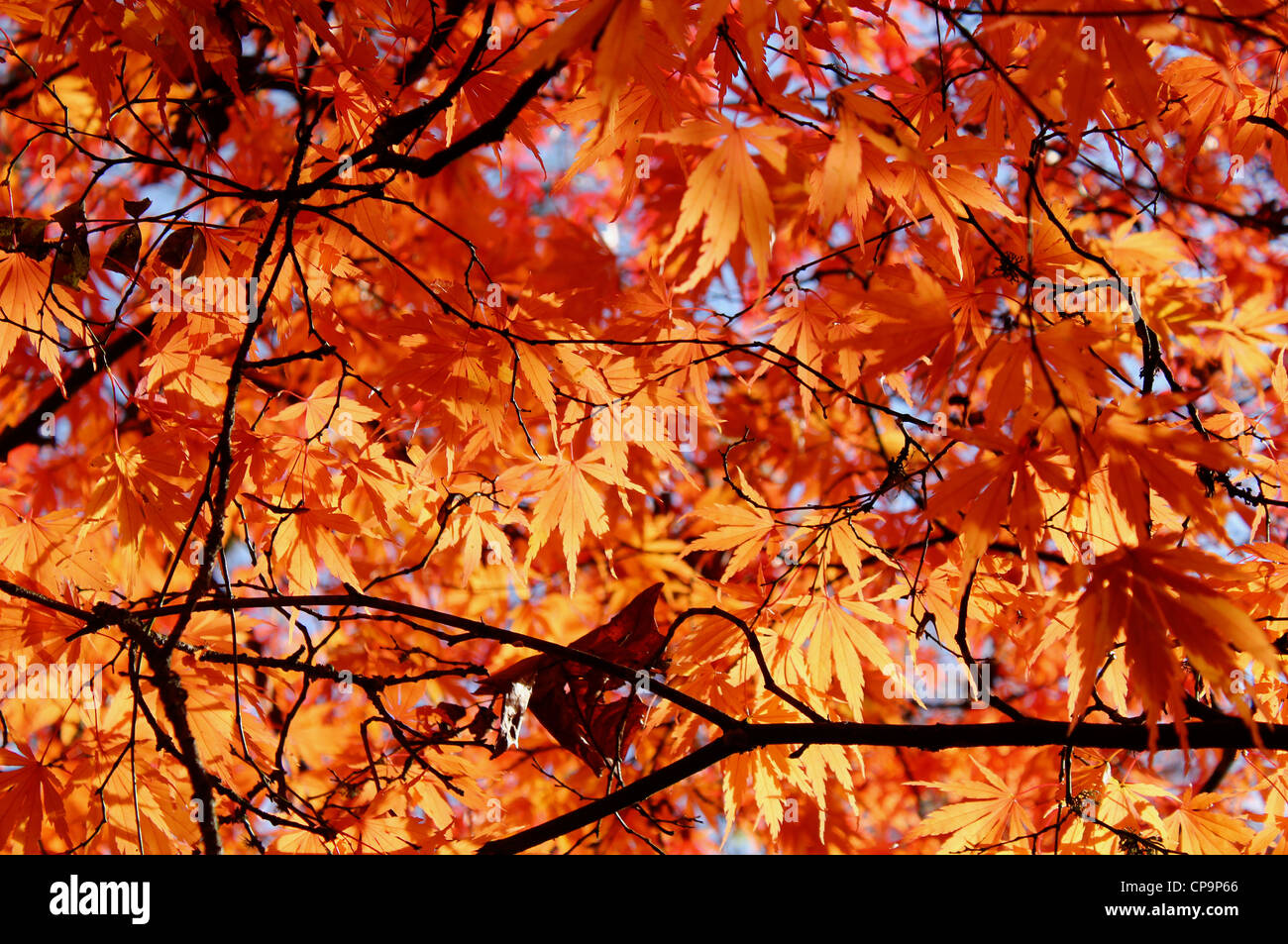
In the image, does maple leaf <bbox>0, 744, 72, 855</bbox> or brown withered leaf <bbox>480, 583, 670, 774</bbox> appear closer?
maple leaf <bbox>0, 744, 72, 855</bbox>

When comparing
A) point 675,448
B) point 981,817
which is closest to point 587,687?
point 675,448

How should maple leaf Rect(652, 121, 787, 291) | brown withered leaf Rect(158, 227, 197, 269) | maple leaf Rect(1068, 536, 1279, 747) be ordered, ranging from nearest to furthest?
1. maple leaf Rect(1068, 536, 1279, 747)
2. maple leaf Rect(652, 121, 787, 291)
3. brown withered leaf Rect(158, 227, 197, 269)

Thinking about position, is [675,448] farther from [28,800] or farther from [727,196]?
[28,800]

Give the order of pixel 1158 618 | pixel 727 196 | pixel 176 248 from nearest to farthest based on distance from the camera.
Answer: pixel 1158 618 → pixel 727 196 → pixel 176 248

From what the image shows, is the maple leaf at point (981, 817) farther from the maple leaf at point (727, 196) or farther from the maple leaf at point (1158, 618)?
the maple leaf at point (727, 196)

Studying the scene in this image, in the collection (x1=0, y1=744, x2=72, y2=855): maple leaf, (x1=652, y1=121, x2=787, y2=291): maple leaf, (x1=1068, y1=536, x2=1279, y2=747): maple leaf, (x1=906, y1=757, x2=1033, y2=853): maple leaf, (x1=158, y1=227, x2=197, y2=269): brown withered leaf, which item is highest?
(x1=158, y1=227, x2=197, y2=269): brown withered leaf

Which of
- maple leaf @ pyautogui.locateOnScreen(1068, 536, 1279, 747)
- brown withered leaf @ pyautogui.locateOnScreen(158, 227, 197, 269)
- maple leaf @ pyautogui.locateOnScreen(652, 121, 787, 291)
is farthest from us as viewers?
brown withered leaf @ pyautogui.locateOnScreen(158, 227, 197, 269)

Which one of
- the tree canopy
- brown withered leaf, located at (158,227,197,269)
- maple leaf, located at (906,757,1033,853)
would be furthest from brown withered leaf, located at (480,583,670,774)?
brown withered leaf, located at (158,227,197,269)

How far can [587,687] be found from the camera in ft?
5.62

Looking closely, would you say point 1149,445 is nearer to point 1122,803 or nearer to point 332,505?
point 1122,803

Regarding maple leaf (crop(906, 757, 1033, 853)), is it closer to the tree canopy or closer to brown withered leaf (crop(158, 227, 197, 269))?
the tree canopy

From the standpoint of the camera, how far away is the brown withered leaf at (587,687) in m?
1.68

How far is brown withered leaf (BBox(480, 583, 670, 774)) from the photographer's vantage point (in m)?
1.68

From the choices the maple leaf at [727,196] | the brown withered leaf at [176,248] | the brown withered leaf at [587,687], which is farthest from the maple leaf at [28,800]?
the maple leaf at [727,196]
